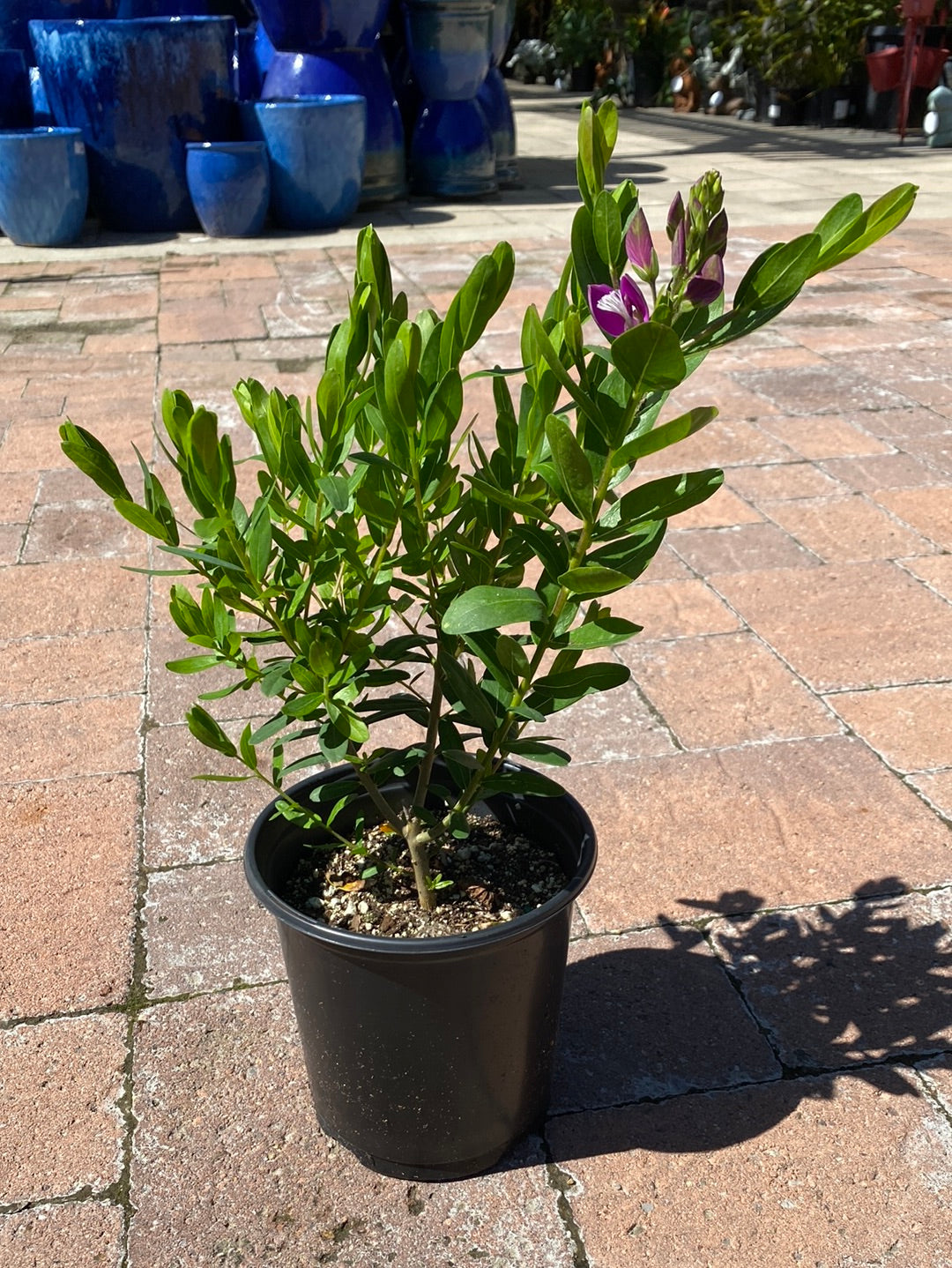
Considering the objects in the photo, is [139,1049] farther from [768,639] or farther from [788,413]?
[788,413]

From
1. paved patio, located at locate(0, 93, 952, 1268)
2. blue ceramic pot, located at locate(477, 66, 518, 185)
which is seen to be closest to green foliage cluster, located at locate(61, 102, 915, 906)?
paved patio, located at locate(0, 93, 952, 1268)

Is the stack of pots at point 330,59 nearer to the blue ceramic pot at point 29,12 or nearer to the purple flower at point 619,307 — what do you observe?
the blue ceramic pot at point 29,12

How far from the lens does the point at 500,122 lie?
931 cm

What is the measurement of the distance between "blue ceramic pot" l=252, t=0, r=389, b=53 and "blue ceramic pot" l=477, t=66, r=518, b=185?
1.14 metres

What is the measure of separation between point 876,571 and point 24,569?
2.41 m

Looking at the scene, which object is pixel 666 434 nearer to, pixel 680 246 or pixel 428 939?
pixel 680 246

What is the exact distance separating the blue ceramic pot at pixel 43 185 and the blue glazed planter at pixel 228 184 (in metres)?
0.67

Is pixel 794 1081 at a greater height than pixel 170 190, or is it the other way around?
pixel 170 190

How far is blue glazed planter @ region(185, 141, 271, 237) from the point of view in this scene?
7480mm

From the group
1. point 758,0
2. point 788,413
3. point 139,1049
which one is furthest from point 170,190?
point 758,0

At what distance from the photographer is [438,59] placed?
8320mm

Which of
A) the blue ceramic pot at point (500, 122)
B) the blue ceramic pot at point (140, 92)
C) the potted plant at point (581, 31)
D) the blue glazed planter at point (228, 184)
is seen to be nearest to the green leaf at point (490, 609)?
the blue glazed planter at point (228, 184)

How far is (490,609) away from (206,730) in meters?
0.42

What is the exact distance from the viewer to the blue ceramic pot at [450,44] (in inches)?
319
